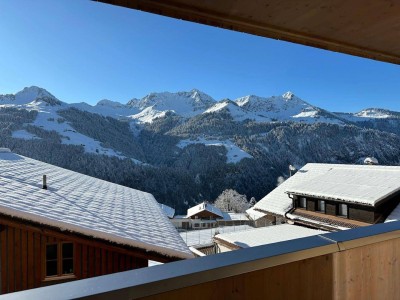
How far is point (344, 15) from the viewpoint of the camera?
73.9 inches

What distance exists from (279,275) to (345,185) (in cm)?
1018

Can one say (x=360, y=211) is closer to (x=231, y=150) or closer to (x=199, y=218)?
(x=199, y=218)

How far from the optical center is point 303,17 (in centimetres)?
187

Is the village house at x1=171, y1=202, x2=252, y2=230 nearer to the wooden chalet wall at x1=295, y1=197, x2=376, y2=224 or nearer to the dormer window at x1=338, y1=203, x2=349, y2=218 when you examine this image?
the wooden chalet wall at x1=295, y1=197, x2=376, y2=224

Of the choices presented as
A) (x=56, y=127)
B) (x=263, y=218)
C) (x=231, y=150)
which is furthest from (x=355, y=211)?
(x=56, y=127)

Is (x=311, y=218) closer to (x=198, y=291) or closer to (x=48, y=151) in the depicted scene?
(x=198, y=291)

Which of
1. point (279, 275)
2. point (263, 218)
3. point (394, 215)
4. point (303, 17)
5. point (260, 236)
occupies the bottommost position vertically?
point (263, 218)

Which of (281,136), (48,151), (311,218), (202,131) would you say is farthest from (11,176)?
(202,131)

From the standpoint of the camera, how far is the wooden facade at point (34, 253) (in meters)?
3.53

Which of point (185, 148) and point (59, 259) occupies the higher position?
point (185, 148)

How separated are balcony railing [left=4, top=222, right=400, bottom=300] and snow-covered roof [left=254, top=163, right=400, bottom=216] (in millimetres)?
8170

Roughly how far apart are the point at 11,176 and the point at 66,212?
196 cm

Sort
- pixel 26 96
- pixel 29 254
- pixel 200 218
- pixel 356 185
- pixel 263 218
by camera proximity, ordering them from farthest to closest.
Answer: pixel 26 96
pixel 200 218
pixel 263 218
pixel 356 185
pixel 29 254

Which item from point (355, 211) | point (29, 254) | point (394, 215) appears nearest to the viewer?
point (29, 254)
